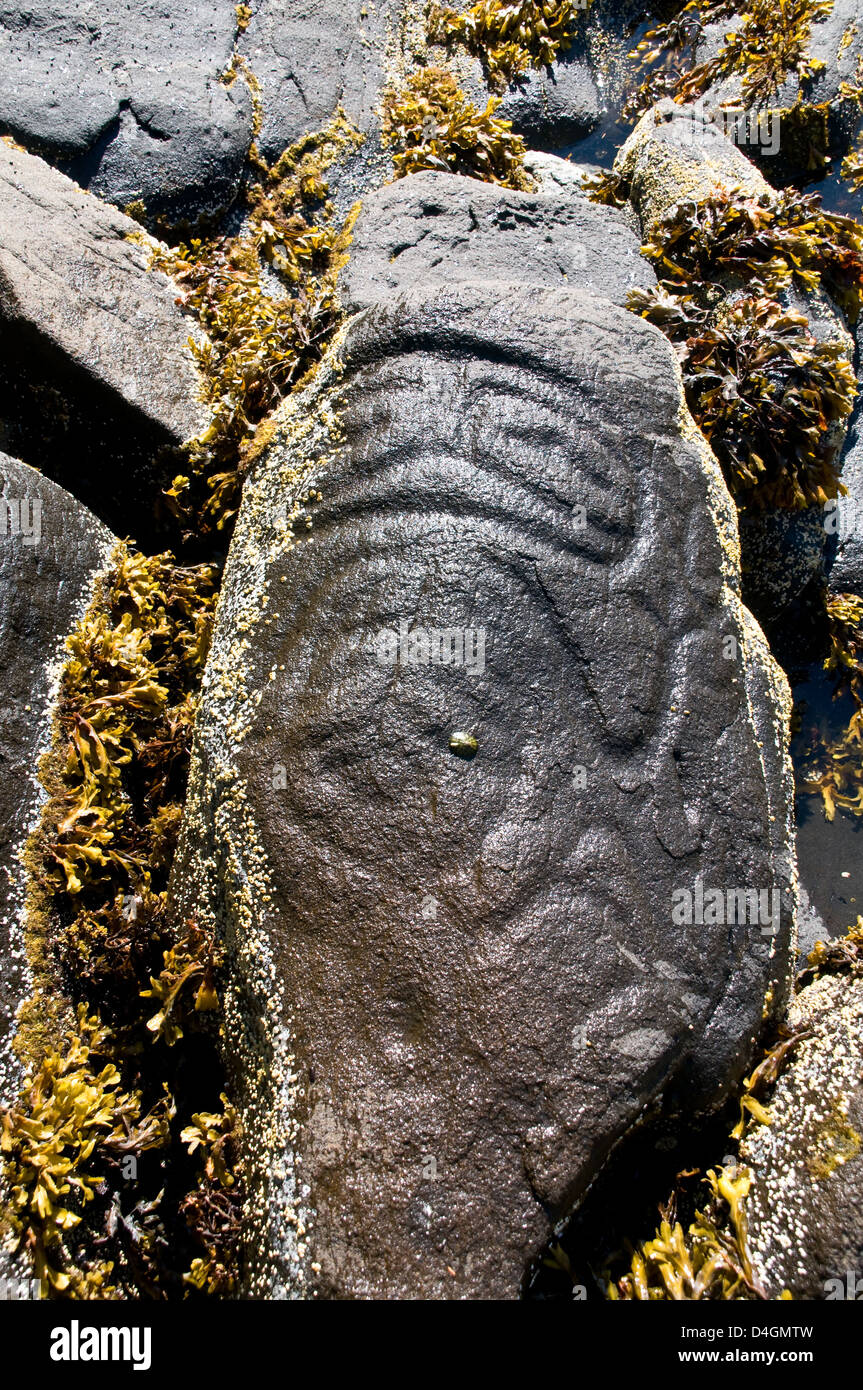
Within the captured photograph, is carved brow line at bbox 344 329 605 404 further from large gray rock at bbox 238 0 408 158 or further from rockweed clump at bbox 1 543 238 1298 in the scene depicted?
large gray rock at bbox 238 0 408 158

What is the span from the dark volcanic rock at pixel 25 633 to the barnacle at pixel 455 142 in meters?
2.38

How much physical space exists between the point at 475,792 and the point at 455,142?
11.2 ft

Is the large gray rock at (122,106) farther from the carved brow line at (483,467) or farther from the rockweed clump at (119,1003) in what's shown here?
the carved brow line at (483,467)

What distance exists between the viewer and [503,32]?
4.54 m

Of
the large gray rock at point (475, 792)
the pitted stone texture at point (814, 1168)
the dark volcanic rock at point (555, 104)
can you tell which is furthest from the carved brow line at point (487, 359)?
the dark volcanic rock at point (555, 104)

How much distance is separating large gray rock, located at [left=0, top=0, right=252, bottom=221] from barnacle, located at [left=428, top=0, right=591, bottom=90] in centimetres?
137

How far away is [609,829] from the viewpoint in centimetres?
217

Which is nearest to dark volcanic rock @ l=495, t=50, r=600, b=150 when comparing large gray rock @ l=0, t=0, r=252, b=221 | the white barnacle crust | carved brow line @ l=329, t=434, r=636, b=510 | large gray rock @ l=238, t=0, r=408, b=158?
large gray rock @ l=238, t=0, r=408, b=158

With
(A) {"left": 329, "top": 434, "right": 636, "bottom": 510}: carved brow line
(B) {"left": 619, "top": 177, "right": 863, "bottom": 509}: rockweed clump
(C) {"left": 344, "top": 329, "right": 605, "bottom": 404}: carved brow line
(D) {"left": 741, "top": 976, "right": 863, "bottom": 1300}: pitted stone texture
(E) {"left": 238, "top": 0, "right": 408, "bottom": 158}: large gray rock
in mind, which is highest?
(E) {"left": 238, "top": 0, "right": 408, "bottom": 158}: large gray rock

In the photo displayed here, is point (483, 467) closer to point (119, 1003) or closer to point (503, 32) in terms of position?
point (119, 1003)

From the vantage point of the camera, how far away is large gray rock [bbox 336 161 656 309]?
3.04 metres

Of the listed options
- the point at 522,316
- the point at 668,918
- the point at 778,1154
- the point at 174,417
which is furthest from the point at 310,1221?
the point at 174,417

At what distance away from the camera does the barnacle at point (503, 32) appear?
14.8 ft

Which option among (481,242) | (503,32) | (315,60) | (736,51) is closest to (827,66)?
(736,51)
